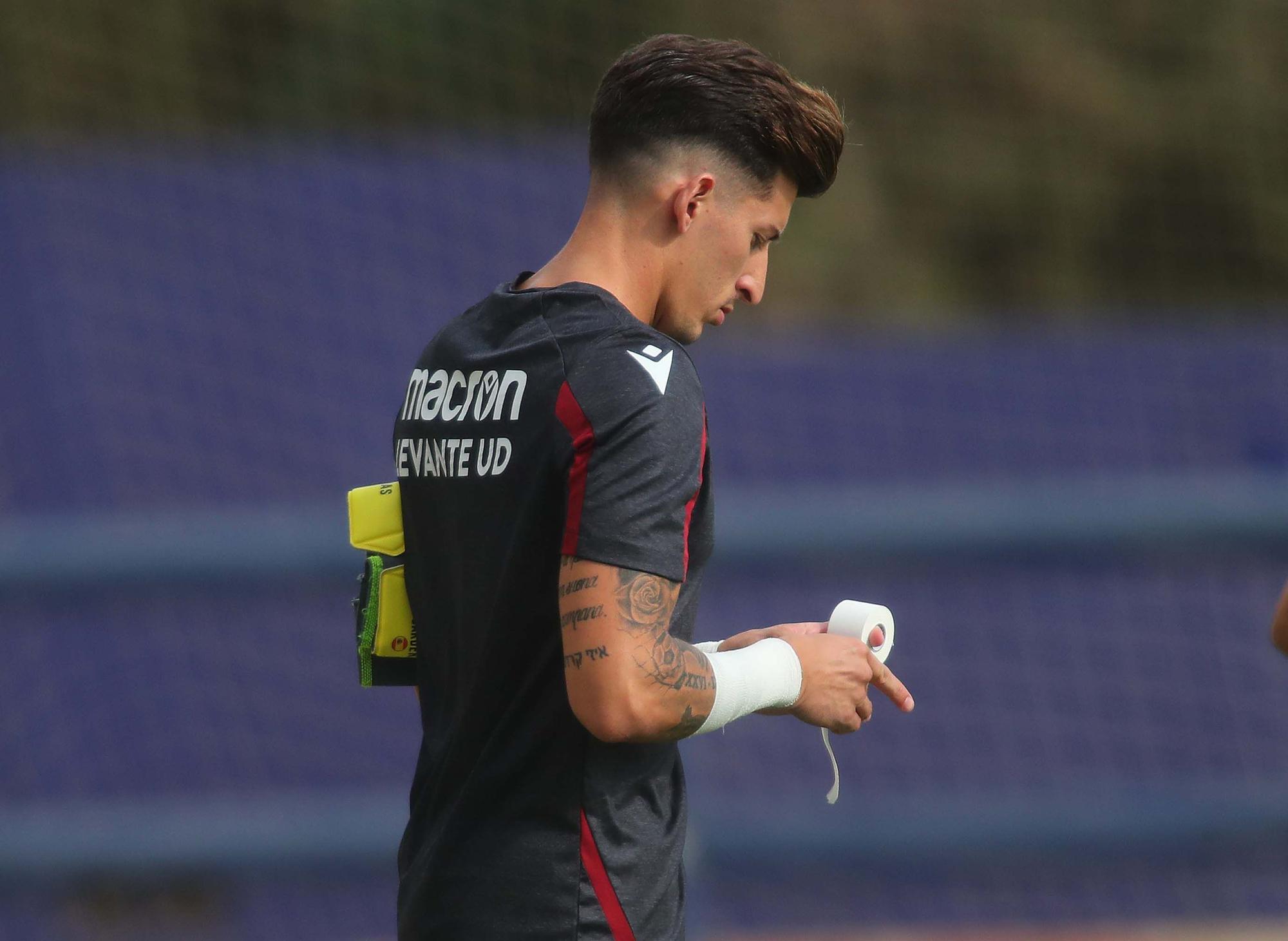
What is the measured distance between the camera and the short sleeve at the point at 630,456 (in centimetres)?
189

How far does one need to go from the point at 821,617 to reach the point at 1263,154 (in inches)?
218

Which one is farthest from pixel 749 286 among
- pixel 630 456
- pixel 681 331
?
pixel 630 456

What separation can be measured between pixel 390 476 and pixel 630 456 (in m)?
3.83

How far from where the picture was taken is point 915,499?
14.3 feet

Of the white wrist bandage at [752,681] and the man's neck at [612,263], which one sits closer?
the white wrist bandage at [752,681]

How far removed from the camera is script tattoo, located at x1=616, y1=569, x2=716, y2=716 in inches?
74.1

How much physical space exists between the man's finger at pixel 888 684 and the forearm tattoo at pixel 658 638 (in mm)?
327

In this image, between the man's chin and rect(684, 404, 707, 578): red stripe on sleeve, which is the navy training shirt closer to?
rect(684, 404, 707, 578): red stripe on sleeve

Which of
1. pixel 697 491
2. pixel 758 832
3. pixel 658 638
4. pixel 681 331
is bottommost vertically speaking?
pixel 758 832

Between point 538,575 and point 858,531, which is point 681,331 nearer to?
point 538,575

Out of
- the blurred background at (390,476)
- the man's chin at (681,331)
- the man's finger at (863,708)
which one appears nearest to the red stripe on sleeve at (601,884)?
the man's finger at (863,708)

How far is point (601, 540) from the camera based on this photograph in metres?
1.88

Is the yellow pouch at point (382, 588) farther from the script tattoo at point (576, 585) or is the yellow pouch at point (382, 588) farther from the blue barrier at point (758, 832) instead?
the blue barrier at point (758, 832)

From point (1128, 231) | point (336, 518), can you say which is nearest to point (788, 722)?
point (336, 518)
